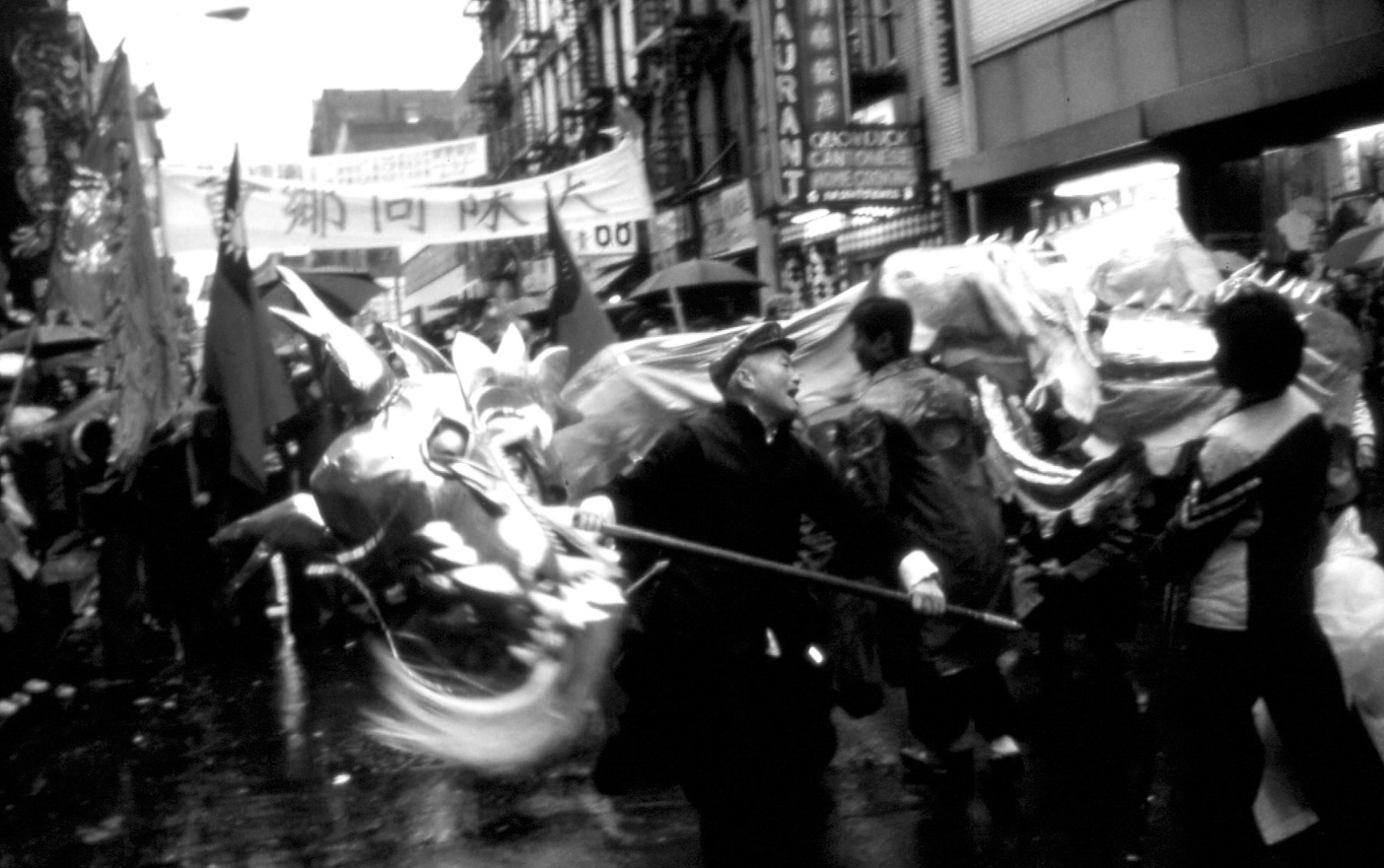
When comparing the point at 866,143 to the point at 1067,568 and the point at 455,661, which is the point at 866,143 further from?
the point at 455,661

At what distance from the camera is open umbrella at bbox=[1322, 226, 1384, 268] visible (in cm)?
1180

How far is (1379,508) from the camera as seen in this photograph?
10.1 m

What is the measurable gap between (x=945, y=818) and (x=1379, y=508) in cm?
482

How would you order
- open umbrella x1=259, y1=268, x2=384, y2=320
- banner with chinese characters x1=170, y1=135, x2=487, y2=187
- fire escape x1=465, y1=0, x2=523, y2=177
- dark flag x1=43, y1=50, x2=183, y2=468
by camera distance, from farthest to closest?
fire escape x1=465, y1=0, x2=523, y2=177 < banner with chinese characters x1=170, y1=135, x2=487, y2=187 < open umbrella x1=259, y1=268, x2=384, y2=320 < dark flag x1=43, y1=50, x2=183, y2=468

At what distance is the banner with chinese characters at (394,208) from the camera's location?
1272cm

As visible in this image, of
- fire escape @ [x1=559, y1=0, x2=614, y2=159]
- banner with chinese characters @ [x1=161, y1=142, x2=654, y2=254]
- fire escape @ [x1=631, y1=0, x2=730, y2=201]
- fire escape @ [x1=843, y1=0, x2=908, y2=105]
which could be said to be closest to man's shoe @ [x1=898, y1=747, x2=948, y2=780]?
banner with chinese characters @ [x1=161, y1=142, x2=654, y2=254]

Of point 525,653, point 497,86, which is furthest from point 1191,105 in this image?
point 497,86

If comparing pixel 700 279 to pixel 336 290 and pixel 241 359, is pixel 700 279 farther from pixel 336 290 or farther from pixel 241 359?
pixel 241 359

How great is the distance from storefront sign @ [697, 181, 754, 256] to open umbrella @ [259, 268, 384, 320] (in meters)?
12.6

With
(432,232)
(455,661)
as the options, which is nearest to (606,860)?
(455,661)

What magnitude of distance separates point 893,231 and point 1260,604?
16.7 meters

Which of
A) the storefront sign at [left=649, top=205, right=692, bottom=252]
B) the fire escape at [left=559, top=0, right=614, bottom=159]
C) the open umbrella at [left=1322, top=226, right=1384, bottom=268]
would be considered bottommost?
the open umbrella at [left=1322, top=226, right=1384, bottom=268]

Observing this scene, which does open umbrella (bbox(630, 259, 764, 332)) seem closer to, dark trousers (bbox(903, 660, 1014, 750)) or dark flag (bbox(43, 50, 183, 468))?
dark flag (bbox(43, 50, 183, 468))

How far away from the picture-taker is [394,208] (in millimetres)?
13719
